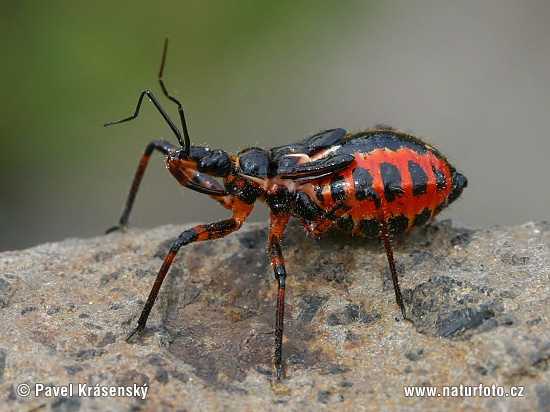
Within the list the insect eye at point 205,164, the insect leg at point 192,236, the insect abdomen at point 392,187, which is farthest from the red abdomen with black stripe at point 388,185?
the insect eye at point 205,164

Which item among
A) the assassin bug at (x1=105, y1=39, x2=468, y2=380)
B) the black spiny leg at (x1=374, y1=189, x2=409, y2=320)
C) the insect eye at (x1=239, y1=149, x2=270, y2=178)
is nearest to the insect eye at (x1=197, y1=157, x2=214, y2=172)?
the assassin bug at (x1=105, y1=39, x2=468, y2=380)

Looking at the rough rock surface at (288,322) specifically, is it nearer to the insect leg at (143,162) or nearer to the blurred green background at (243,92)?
the insect leg at (143,162)

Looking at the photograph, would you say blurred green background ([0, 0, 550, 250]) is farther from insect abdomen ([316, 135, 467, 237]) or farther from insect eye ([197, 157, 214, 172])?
insect abdomen ([316, 135, 467, 237])

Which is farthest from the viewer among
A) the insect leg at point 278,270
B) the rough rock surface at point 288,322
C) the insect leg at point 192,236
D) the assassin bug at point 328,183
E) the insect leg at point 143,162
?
the insect leg at point 143,162

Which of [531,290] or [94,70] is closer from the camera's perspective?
[531,290]

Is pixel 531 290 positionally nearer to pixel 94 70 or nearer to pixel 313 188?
pixel 313 188

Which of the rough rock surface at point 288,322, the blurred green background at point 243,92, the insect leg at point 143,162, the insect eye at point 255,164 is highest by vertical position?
the blurred green background at point 243,92

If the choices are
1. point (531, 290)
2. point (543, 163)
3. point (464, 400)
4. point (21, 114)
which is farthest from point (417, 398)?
point (21, 114)
